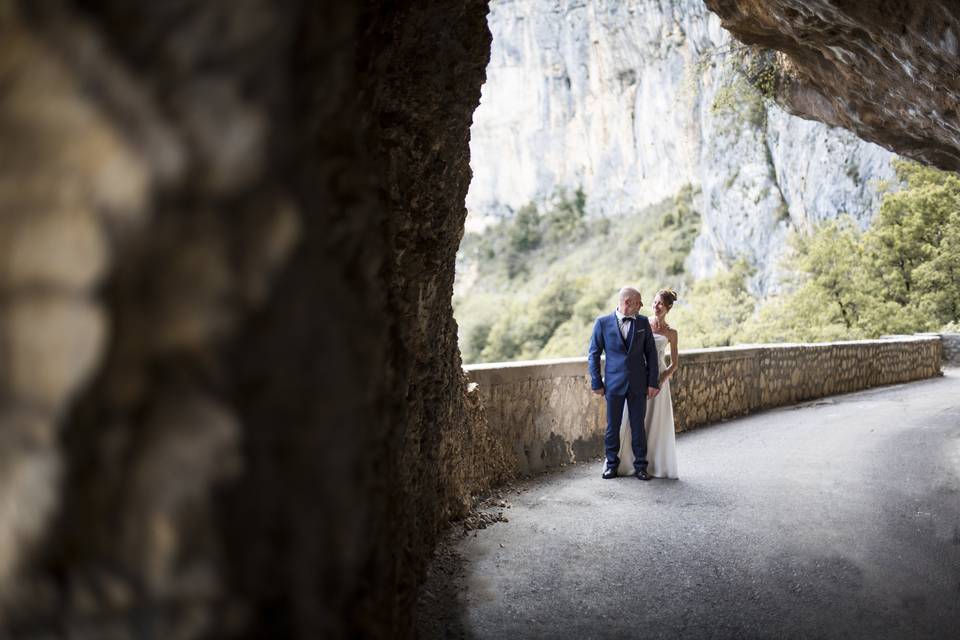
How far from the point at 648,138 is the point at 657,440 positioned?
52.4 meters

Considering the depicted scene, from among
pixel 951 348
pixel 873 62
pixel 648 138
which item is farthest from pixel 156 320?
pixel 648 138

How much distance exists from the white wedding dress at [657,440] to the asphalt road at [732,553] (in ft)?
0.68

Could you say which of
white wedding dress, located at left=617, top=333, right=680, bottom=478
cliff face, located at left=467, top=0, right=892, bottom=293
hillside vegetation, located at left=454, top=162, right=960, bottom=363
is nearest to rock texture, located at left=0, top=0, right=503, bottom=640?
white wedding dress, located at left=617, top=333, right=680, bottom=478

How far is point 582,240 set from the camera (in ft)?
212

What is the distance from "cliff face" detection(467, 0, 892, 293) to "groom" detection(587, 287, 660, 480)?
995 centimetres

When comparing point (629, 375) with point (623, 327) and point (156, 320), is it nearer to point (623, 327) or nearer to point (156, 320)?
point (623, 327)

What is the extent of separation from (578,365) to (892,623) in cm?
412

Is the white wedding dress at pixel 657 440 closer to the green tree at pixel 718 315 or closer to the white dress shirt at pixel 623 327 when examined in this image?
the white dress shirt at pixel 623 327

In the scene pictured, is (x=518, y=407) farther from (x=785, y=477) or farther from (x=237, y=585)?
(x=237, y=585)

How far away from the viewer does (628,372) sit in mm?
6203

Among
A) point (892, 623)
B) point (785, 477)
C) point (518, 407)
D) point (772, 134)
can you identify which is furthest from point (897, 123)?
point (772, 134)

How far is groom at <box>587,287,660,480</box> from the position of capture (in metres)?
6.15

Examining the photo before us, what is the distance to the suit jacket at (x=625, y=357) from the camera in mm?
6195

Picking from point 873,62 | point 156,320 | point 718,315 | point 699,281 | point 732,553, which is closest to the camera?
point 156,320
